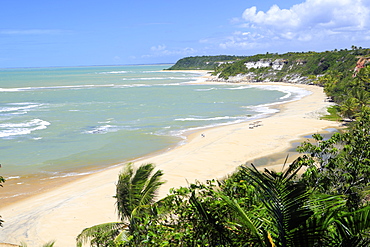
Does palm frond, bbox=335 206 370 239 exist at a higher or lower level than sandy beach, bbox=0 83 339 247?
higher

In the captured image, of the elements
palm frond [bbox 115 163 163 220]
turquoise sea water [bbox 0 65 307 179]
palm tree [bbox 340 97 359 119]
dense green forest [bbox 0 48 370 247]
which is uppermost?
dense green forest [bbox 0 48 370 247]

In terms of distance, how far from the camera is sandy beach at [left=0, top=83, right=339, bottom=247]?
51.1 ft

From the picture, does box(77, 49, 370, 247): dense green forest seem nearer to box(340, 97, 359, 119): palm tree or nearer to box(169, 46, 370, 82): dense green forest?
box(340, 97, 359, 119): palm tree

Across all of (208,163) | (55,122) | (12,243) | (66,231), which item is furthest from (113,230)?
(55,122)

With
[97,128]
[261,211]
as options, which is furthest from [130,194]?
[97,128]

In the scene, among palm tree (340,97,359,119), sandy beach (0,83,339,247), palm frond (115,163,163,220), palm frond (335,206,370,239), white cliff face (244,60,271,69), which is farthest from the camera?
white cliff face (244,60,271,69)

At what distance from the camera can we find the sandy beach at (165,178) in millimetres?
15575

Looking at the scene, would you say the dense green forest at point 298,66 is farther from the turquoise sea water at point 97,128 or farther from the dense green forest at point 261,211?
the dense green forest at point 261,211

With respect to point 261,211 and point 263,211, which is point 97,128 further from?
point 263,211

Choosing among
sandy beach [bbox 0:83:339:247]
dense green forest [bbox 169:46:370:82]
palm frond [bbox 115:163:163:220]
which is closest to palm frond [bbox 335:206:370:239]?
sandy beach [bbox 0:83:339:247]

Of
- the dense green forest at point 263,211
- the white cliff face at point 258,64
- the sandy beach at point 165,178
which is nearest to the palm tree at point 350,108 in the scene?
the sandy beach at point 165,178

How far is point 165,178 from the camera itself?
70.1ft

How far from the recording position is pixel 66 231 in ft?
49.5

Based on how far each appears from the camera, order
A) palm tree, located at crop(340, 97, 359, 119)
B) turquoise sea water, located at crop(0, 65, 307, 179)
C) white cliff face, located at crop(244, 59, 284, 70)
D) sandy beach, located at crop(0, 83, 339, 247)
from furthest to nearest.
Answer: white cliff face, located at crop(244, 59, 284, 70)
palm tree, located at crop(340, 97, 359, 119)
turquoise sea water, located at crop(0, 65, 307, 179)
sandy beach, located at crop(0, 83, 339, 247)
